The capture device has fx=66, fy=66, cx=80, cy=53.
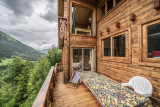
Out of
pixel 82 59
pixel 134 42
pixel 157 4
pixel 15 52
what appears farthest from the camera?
pixel 15 52

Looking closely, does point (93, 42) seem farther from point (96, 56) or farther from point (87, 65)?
point (87, 65)

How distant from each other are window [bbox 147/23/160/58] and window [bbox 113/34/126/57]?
0.85 meters

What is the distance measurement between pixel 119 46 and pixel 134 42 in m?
0.74

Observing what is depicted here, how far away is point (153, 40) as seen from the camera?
81.4 inches

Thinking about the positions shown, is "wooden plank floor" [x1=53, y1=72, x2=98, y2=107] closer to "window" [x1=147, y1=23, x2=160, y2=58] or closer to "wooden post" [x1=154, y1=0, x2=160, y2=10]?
"window" [x1=147, y1=23, x2=160, y2=58]

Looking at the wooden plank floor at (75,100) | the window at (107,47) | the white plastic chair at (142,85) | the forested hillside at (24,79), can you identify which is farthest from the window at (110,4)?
the forested hillside at (24,79)

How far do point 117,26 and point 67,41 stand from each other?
270 centimetres

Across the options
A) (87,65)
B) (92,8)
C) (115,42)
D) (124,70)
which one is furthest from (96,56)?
(92,8)

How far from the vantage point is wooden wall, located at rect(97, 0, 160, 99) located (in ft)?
6.49

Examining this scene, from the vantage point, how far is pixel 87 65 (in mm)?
4684

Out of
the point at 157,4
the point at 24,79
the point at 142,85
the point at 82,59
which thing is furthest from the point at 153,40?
the point at 24,79

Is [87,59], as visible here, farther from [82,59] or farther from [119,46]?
[119,46]

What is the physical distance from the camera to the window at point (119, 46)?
117 inches

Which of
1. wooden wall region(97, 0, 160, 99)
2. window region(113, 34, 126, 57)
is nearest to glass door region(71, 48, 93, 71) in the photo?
wooden wall region(97, 0, 160, 99)
